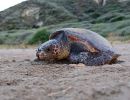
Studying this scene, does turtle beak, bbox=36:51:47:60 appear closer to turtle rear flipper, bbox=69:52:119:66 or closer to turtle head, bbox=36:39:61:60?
turtle head, bbox=36:39:61:60

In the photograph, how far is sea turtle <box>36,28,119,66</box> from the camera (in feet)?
29.9

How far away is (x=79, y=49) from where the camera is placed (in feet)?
30.8

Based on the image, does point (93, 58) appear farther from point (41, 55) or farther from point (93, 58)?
point (41, 55)

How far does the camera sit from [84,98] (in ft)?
15.4

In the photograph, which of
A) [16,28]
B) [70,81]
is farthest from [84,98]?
[16,28]

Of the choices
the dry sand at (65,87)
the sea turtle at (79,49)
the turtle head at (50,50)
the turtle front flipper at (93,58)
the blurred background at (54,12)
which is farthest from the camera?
the blurred background at (54,12)

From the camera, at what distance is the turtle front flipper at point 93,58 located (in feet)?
29.5

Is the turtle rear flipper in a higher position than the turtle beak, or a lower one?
lower

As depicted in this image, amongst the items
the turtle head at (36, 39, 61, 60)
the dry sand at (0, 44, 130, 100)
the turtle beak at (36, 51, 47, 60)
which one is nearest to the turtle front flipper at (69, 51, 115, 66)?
the turtle head at (36, 39, 61, 60)

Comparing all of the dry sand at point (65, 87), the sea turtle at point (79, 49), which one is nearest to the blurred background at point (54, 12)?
the sea turtle at point (79, 49)

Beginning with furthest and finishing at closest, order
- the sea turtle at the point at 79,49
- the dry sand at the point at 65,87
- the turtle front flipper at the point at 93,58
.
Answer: the sea turtle at the point at 79,49 → the turtle front flipper at the point at 93,58 → the dry sand at the point at 65,87

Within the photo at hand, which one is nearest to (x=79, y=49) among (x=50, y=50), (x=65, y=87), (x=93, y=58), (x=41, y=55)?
(x=93, y=58)

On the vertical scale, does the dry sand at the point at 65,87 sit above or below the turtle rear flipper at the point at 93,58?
above

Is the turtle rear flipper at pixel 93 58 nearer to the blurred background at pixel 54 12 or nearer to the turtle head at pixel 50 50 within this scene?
the turtle head at pixel 50 50
